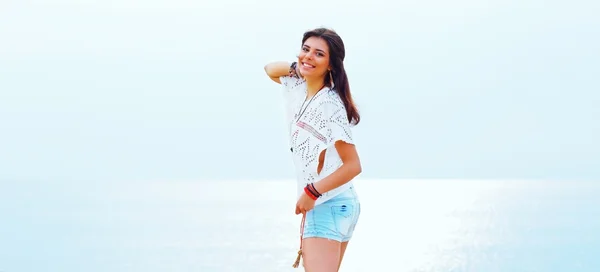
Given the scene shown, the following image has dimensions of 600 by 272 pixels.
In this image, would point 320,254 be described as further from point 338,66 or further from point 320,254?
point 338,66

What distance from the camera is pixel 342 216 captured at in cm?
392

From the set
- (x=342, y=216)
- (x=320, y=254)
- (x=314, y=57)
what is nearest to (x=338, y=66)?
(x=314, y=57)

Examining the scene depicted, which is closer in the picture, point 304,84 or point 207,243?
point 304,84

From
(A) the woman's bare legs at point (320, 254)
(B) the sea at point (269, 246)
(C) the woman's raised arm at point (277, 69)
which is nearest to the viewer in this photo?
(A) the woman's bare legs at point (320, 254)

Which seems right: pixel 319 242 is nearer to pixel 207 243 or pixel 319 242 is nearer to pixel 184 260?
pixel 184 260

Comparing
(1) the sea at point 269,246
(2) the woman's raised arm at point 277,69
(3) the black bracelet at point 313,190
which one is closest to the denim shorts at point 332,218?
(3) the black bracelet at point 313,190

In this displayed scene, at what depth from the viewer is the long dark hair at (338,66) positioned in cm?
391

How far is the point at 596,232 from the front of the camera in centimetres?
3388

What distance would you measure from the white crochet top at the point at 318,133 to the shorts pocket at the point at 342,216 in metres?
0.06

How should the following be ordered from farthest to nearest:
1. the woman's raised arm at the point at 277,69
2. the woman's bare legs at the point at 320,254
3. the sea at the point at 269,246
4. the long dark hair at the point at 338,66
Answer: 1. the sea at the point at 269,246
2. the woman's raised arm at the point at 277,69
3. the long dark hair at the point at 338,66
4. the woman's bare legs at the point at 320,254

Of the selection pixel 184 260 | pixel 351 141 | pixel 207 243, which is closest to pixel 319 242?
pixel 351 141

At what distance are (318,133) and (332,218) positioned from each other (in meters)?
0.36

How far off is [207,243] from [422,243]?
6593mm

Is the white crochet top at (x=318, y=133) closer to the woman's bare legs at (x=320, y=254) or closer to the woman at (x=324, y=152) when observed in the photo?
the woman at (x=324, y=152)
